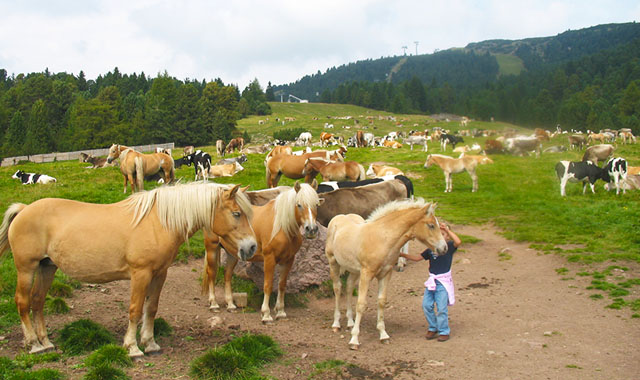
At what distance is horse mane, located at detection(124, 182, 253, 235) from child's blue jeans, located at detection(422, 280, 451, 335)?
3276mm

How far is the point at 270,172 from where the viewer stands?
64.4 feet

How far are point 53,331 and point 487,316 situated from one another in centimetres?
705

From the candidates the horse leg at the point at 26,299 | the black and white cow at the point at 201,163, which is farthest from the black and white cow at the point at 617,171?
the horse leg at the point at 26,299

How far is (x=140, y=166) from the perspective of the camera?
18.6 metres

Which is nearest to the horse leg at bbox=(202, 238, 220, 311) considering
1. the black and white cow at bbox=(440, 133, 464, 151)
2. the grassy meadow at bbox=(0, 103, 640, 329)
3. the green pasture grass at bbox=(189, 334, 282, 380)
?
the grassy meadow at bbox=(0, 103, 640, 329)

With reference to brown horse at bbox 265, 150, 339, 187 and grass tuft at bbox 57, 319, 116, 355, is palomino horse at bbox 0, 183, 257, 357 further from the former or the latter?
brown horse at bbox 265, 150, 339, 187

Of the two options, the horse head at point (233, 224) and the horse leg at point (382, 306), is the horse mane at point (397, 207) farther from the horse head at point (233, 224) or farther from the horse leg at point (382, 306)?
the horse head at point (233, 224)

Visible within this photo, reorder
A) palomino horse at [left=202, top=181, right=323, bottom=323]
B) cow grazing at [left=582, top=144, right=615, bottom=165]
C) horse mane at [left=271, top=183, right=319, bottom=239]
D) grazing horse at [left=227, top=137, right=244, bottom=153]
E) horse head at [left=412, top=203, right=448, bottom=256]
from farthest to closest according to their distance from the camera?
grazing horse at [left=227, top=137, right=244, bottom=153]
cow grazing at [left=582, top=144, right=615, bottom=165]
horse mane at [left=271, top=183, right=319, bottom=239]
palomino horse at [left=202, top=181, right=323, bottom=323]
horse head at [left=412, top=203, right=448, bottom=256]

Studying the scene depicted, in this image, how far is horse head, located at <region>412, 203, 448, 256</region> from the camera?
23.4 ft

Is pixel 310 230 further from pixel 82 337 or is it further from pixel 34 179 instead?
pixel 34 179

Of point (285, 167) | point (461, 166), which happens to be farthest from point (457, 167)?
point (285, 167)

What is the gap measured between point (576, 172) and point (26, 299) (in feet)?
66.9

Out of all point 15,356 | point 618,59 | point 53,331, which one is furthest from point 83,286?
point 618,59

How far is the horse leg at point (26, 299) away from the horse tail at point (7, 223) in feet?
1.87
